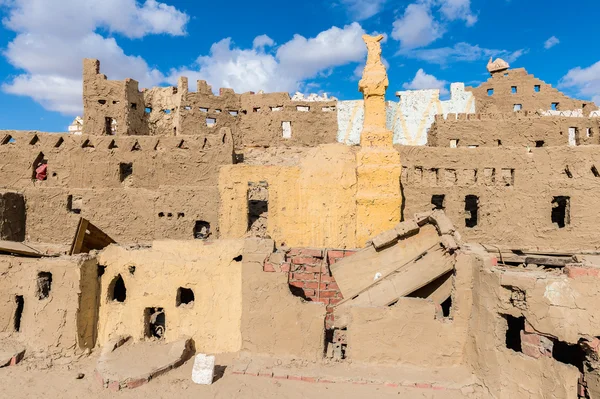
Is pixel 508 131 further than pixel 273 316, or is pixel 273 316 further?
pixel 508 131

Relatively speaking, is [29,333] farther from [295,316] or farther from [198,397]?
[295,316]

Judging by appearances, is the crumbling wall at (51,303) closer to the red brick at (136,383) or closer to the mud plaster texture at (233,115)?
the red brick at (136,383)

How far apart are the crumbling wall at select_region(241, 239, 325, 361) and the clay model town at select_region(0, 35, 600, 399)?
0.12 feet

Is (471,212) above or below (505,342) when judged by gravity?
above

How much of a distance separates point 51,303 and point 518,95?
2693 cm

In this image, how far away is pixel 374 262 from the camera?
25.5 ft

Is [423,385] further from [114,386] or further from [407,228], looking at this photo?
[114,386]

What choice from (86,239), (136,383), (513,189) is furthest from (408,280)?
(86,239)

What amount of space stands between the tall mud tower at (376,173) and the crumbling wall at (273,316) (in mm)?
3522

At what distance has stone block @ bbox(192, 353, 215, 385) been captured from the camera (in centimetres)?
650

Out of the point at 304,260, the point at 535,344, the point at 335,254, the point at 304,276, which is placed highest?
the point at 335,254

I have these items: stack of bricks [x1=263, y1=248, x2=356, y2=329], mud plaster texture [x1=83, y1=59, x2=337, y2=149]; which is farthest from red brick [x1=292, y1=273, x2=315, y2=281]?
mud plaster texture [x1=83, y1=59, x2=337, y2=149]

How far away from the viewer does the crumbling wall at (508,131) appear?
15.5m

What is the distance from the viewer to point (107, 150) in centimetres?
1374
